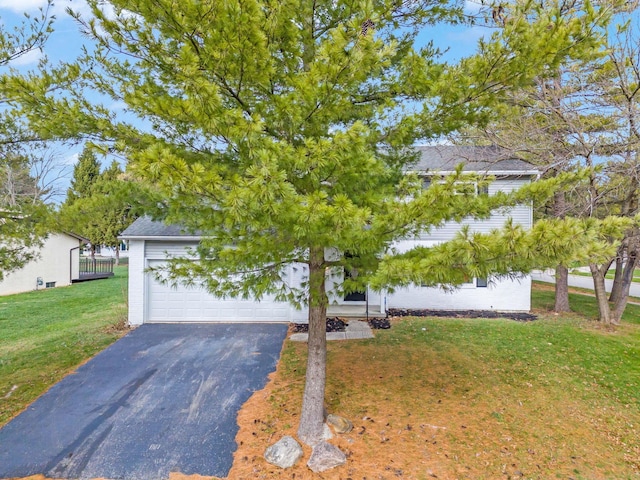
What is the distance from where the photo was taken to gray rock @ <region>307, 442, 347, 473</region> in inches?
158

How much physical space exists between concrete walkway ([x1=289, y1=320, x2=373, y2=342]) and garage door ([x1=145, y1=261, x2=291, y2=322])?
5.51 ft

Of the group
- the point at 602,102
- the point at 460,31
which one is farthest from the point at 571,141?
the point at 460,31

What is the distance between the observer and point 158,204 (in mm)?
4262

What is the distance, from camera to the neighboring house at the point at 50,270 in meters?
17.0

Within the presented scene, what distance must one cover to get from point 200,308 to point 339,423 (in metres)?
7.22

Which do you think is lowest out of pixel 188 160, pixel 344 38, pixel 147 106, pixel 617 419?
pixel 617 419

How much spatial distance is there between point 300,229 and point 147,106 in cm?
208

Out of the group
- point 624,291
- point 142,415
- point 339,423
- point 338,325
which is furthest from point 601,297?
point 142,415

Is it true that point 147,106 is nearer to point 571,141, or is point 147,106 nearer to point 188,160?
point 188,160

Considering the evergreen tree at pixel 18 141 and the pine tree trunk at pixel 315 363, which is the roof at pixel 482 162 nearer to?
the pine tree trunk at pixel 315 363

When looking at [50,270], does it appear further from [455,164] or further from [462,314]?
[455,164]

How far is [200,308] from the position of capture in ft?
35.3

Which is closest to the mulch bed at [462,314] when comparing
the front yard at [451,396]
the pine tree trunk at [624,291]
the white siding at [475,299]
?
the white siding at [475,299]

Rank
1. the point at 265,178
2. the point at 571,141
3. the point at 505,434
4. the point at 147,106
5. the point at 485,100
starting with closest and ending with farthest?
the point at 265,178 → the point at 147,106 → the point at 485,100 → the point at 505,434 → the point at 571,141
